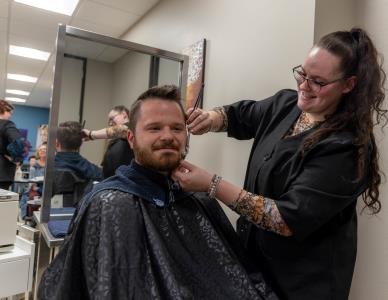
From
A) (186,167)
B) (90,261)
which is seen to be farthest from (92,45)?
(90,261)

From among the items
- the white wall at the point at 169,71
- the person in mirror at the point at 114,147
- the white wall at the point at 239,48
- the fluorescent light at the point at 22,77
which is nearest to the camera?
the white wall at the point at 239,48

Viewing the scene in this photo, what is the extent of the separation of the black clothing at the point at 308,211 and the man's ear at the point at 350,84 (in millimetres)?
145

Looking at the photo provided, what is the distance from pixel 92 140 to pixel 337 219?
1.54 metres

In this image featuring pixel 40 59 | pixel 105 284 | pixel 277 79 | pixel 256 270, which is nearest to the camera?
pixel 105 284

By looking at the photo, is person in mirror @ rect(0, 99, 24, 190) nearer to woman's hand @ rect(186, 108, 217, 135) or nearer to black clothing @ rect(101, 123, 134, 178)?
black clothing @ rect(101, 123, 134, 178)

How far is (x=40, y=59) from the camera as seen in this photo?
494cm

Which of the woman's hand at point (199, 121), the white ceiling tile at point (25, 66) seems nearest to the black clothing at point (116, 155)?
the woman's hand at point (199, 121)

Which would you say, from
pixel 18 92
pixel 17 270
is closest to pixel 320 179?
pixel 17 270

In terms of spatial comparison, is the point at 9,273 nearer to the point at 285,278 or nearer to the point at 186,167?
the point at 186,167

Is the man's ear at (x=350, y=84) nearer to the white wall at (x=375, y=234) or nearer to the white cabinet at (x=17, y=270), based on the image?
the white wall at (x=375, y=234)

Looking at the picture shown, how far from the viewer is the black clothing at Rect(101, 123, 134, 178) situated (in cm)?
197

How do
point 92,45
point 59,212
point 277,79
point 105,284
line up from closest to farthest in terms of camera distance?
point 105,284, point 277,79, point 59,212, point 92,45

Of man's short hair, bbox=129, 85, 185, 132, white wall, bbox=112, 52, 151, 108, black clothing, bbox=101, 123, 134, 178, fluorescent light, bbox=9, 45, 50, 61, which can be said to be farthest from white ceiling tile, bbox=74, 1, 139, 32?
man's short hair, bbox=129, 85, 185, 132

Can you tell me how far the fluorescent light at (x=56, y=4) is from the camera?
115 inches
